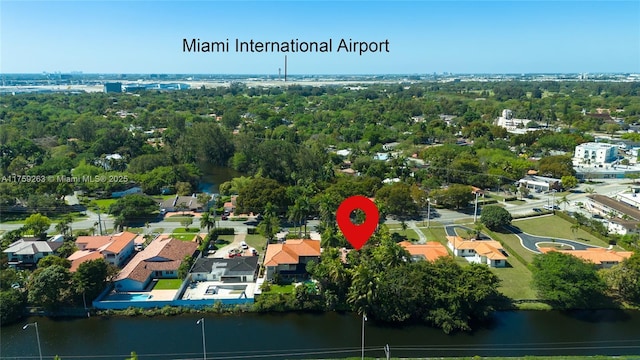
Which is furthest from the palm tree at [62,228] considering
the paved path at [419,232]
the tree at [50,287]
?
the paved path at [419,232]

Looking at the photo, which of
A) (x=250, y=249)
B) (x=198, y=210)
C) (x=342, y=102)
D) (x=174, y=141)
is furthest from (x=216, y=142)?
(x=342, y=102)

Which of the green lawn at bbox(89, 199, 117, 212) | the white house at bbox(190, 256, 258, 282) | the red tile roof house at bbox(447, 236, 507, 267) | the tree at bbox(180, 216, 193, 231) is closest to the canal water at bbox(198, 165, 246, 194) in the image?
the green lawn at bbox(89, 199, 117, 212)

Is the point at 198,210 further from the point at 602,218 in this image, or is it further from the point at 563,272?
the point at 602,218

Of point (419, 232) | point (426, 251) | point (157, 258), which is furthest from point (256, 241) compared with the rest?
point (419, 232)

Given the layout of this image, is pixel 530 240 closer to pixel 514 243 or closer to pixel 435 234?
pixel 514 243

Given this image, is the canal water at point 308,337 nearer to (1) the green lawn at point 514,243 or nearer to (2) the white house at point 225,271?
(2) the white house at point 225,271

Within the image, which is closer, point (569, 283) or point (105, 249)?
point (569, 283)
